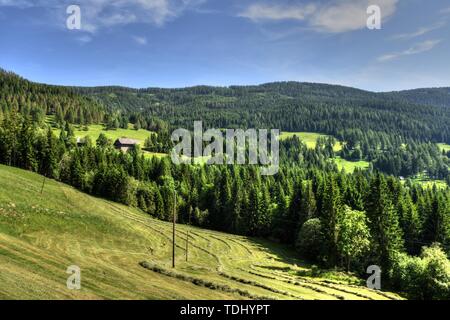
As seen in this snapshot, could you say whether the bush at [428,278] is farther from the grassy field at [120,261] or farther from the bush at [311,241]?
the bush at [311,241]

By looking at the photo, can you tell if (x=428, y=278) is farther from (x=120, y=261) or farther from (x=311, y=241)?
(x=120, y=261)

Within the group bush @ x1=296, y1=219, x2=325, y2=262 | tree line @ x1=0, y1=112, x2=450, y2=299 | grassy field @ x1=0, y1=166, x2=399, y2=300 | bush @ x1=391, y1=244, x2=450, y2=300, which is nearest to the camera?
grassy field @ x1=0, y1=166, x2=399, y2=300

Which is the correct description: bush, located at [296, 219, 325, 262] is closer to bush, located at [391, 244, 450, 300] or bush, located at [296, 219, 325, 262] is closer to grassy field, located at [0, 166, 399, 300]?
grassy field, located at [0, 166, 399, 300]

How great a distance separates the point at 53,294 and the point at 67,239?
1301 inches

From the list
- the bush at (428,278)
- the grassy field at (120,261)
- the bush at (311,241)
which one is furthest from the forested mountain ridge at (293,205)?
the grassy field at (120,261)

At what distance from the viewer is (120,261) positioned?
57.1m

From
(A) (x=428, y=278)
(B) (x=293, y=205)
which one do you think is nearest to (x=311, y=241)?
(B) (x=293, y=205)

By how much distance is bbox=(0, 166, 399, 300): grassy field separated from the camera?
3862 cm

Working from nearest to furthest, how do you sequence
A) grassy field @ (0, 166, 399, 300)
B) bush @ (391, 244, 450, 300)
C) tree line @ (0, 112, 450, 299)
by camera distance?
1. grassy field @ (0, 166, 399, 300)
2. bush @ (391, 244, 450, 300)
3. tree line @ (0, 112, 450, 299)

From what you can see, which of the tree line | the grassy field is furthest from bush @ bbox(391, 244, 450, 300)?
the grassy field

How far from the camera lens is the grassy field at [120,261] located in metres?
38.6

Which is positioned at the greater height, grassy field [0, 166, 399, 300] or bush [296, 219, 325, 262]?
grassy field [0, 166, 399, 300]

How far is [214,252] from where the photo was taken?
8744 centimetres

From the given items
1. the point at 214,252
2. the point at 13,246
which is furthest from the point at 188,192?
the point at 13,246
